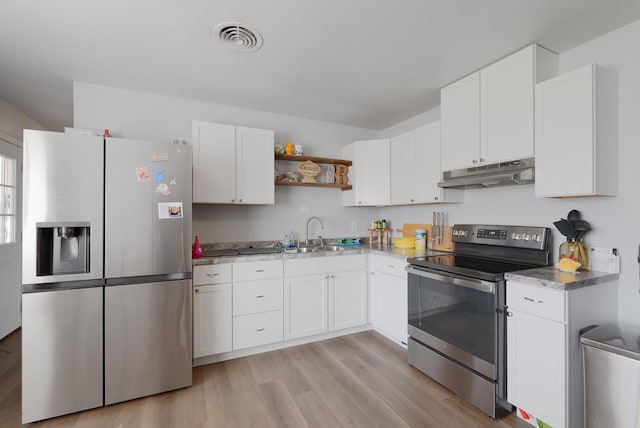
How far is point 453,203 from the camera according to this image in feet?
9.47

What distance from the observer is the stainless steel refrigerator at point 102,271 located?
186 centimetres

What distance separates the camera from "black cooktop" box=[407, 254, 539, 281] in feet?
6.24

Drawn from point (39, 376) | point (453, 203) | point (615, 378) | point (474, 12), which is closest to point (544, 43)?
point (474, 12)

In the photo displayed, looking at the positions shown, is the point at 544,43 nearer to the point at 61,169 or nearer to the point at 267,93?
→ the point at 267,93

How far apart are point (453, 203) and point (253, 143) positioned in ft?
6.83

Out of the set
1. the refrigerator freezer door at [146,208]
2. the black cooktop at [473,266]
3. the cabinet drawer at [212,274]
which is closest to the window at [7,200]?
the refrigerator freezer door at [146,208]

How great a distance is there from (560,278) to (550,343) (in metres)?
0.37

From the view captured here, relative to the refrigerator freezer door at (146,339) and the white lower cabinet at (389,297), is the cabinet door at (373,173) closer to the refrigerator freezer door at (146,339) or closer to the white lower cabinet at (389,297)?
the white lower cabinet at (389,297)

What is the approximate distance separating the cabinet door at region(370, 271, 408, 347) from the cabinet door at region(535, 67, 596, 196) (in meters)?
1.37

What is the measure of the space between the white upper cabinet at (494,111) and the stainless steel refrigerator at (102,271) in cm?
218

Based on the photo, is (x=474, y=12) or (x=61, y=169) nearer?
(x=474, y=12)

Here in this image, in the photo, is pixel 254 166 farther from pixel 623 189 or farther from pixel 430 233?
pixel 623 189

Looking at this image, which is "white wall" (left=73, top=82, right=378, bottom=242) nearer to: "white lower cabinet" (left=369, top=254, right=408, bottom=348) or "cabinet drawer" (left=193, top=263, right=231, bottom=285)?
"cabinet drawer" (left=193, top=263, right=231, bottom=285)

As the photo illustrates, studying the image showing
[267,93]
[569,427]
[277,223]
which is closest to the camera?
[569,427]
